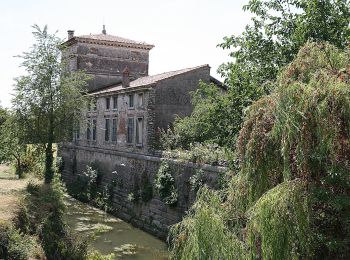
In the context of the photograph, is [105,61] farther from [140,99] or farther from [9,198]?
[9,198]

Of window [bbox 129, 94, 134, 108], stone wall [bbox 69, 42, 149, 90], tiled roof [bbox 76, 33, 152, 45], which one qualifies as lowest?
window [bbox 129, 94, 134, 108]

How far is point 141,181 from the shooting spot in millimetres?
23328

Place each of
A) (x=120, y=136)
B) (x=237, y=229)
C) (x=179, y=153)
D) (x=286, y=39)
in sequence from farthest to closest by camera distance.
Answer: (x=120, y=136), (x=179, y=153), (x=286, y=39), (x=237, y=229)

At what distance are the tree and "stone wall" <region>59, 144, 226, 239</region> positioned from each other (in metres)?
4.31

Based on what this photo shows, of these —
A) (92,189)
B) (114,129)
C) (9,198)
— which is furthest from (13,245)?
(114,129)

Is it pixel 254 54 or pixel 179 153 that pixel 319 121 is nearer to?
pixel 254 54

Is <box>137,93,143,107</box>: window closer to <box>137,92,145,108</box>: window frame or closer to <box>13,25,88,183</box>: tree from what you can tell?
<box>137,92,145,108</box>: window frame

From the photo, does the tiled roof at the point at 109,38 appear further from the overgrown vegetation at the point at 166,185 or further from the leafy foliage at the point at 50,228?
the leafy foliage at the point at 50,228

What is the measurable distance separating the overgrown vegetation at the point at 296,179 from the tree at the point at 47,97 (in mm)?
15783

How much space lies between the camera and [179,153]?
2019 cm

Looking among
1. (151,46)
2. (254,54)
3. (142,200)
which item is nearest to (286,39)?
(254,54)

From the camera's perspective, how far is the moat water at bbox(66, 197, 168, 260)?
17703 mm

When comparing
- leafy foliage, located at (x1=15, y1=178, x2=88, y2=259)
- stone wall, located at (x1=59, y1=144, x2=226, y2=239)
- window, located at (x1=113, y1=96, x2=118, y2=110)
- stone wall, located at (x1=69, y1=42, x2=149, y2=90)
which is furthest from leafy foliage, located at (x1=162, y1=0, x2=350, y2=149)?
stone wall, located at (x1=69, y1=42, x2=149, y2=90)

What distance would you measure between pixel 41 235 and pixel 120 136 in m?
14.9
